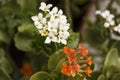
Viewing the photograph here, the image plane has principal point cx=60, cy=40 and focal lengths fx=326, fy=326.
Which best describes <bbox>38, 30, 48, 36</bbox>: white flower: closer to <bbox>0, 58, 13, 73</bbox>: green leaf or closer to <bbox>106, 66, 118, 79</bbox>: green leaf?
<bbox>106, 66, 118, 79</bbox>: green leaf

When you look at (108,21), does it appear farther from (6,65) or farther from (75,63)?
(6,65)

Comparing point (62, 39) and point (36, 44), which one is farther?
point (36, 44)

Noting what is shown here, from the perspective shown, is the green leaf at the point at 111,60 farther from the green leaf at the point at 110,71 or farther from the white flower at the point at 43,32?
the white flower at the point at 43,32

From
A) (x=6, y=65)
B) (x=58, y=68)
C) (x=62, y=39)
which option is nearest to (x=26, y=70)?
(x=6, y=65)

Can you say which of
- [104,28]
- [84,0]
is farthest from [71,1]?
[104,28]

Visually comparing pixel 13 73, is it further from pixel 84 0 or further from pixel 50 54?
pixel 84 0

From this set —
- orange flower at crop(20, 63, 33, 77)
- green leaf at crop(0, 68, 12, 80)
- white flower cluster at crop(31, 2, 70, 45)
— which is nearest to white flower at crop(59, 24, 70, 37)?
white flower cluster at crop(31, 2, 70, 45)
